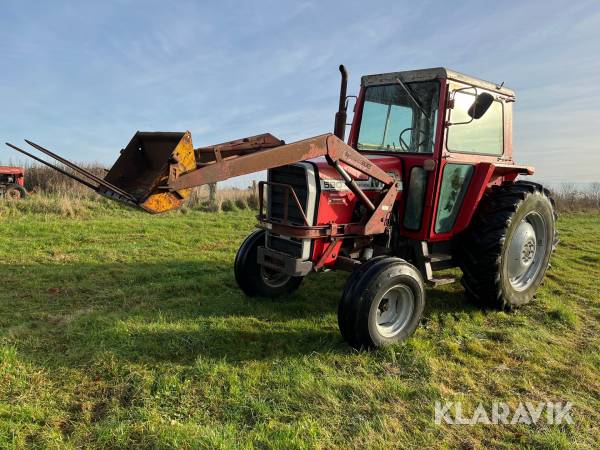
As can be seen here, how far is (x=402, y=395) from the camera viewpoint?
10.2ft

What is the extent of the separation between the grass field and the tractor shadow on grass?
0.02 meters

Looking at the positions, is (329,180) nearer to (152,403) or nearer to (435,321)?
(435,321)

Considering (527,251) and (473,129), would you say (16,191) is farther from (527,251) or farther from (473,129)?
(527,251)

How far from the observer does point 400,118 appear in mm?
4805

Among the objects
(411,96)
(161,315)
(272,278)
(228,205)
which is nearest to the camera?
(161,315)

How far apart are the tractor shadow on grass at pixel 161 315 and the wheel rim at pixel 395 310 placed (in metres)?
0.44

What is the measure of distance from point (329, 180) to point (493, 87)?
2.43 m

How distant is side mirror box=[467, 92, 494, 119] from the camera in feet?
13.1

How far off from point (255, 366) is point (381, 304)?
1.21 meters

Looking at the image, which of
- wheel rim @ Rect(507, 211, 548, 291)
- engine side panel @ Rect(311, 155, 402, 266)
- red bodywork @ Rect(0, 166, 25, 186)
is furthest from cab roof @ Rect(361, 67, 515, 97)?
red bodywork @ Rect(0, 166, 25, 186)

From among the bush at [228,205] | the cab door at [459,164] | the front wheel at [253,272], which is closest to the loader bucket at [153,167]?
the front wheel at [253,272]

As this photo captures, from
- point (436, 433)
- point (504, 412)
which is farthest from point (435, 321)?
point (436, 433)

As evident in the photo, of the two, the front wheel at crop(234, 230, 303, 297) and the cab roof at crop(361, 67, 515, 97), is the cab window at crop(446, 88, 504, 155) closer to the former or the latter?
the cab roof at crop(361, 67, 515, 97)

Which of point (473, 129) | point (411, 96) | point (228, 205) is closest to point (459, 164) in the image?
point (473, 129)
